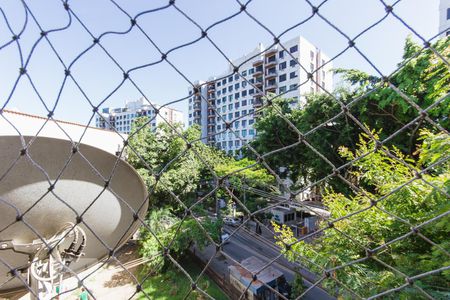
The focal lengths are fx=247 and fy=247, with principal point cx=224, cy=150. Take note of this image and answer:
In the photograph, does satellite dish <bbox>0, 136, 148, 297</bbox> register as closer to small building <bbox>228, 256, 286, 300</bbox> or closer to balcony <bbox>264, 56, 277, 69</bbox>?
small building <bbox>228, 256, 286, 300</bbox>

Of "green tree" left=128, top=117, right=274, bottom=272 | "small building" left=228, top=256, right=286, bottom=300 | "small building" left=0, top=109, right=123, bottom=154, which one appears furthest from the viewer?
"green tree" left=128, top=117, right=274, bottom=272

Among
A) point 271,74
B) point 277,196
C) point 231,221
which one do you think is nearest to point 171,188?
point 231,221

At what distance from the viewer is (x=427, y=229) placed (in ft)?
5.46

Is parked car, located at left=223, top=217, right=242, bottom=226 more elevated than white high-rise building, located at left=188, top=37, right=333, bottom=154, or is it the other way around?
white high-rise building, located at left=188, top=37, right=333, bottom=154

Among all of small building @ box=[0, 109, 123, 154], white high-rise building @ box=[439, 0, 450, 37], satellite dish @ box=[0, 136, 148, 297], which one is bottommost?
satellite dish @ box=[0, 136, 148, 297]

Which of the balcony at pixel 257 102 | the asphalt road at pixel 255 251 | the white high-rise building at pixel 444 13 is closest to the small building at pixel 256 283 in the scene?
the asphalt road at pixel 255 251

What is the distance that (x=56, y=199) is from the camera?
1318 mm

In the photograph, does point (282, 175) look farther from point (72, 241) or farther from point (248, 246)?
point (72, 241)

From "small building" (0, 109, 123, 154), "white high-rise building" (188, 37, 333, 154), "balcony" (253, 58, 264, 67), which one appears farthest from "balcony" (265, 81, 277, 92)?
"small building" (0, 109, 123, 154)

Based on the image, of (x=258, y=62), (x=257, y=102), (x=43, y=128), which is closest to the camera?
(x=43, y=128)

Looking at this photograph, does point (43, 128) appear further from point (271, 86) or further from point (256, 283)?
point (271, 86)

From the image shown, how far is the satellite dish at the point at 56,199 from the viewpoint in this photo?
124cm

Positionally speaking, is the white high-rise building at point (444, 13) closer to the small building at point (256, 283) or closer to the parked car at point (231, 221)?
the parked car at point (231, 221)

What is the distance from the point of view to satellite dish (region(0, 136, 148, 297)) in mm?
1238
